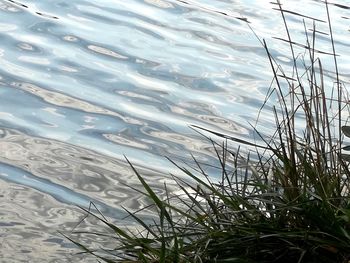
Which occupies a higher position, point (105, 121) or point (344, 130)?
point (344, 130)

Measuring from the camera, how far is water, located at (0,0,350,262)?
4543mm

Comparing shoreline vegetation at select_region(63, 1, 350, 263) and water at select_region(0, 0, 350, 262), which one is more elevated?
shoreline vegetation at select_region(63, 1, 350, 263)

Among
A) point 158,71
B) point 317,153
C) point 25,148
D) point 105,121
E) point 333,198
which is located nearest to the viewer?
point 333,198

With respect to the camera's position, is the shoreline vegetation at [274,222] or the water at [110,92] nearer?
the shoreline vegetation at [274,222]

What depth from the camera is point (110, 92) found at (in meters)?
6.20

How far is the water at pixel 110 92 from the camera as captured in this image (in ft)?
14.9

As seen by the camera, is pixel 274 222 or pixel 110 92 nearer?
pixel 274 222

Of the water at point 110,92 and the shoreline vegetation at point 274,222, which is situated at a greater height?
the shoreline vegetation at point 274,222

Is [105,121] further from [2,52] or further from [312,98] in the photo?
[312,98]

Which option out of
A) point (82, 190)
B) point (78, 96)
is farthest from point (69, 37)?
point (82, 190)

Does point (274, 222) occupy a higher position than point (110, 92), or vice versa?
point (274, 222)

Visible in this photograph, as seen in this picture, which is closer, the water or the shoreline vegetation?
the shoreline vegetation

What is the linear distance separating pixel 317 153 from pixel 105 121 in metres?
2.48

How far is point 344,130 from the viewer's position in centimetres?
328
